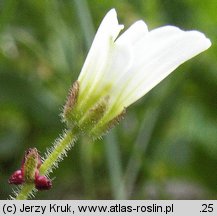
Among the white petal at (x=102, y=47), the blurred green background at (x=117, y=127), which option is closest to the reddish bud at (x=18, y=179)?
the white petal at (x=102, y=47)

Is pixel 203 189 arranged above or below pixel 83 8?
below

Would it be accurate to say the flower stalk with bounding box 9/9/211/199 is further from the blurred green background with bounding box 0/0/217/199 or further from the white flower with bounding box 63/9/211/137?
the blurred green background with bounding box 0/0/217/199

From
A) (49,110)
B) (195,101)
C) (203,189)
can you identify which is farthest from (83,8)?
(203,189)

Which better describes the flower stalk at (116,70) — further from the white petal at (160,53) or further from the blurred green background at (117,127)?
the blurred green background at (117,127)

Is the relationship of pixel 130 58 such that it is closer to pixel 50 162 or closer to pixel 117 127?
pixel 50 162

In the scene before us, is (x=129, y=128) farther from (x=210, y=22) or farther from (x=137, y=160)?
(x=210, y=22)

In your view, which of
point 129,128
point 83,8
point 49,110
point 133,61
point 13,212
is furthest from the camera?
point 129,128

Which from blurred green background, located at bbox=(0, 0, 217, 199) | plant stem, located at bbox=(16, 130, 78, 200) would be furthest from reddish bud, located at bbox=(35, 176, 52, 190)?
blurred green background, located at bbox=(0, 0, 217, 199)
